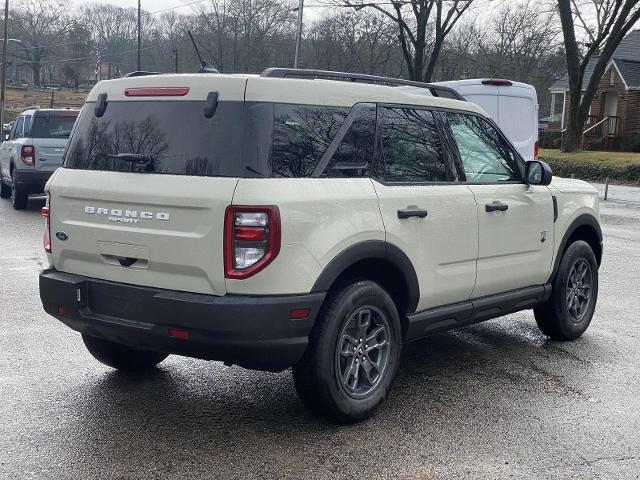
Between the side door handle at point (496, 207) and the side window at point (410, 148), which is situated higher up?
the side window at point (410, 148)

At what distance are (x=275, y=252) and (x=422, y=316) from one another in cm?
137

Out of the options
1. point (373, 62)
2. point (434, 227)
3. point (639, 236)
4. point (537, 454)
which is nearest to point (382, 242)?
point (434, 227)

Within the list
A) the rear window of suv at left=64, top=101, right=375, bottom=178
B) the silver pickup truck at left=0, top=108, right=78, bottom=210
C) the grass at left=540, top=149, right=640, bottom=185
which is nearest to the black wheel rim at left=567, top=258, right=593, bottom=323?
the rear window of suv at left=64, top=101, right=375, bottom=178

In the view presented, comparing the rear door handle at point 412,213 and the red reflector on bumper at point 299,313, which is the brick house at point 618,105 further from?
the red reflector on bumper at point 299,313

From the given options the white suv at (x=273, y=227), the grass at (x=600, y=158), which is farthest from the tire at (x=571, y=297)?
the grass at (x=600, y=158)

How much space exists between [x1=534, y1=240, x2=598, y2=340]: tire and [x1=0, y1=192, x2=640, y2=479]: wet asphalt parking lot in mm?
141

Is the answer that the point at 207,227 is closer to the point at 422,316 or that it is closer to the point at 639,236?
the point at 422,316

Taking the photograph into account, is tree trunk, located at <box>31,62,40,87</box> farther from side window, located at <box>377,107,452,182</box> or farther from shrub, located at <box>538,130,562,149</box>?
side window, located at <box>377,107,452,182</box>

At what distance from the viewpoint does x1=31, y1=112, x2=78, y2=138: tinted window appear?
15562 mm

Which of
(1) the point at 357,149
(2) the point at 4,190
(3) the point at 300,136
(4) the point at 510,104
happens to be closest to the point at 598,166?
(4) the point at 510,104

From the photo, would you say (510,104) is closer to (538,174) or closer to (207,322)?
(538,174)

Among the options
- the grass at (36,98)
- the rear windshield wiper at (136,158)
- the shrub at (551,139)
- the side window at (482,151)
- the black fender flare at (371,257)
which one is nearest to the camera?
the black fender flare at (371,257)

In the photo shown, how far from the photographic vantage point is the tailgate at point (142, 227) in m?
4.07

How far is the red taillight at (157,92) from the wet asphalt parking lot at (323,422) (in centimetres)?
185
